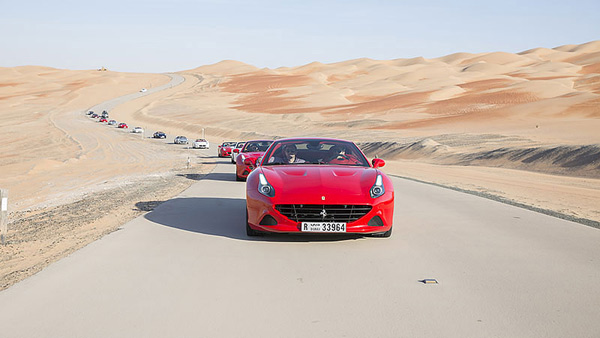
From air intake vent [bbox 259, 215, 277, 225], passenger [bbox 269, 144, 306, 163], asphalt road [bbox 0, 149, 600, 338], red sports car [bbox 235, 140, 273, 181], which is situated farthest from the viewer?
red sports car [bbox 235, 140, 273, 181]

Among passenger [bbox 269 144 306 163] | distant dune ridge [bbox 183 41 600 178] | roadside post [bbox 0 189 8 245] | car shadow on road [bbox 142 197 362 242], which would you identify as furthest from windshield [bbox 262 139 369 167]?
distant dune ridge [bbox 183 41 600 178]

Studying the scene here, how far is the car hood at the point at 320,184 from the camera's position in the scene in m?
8.12

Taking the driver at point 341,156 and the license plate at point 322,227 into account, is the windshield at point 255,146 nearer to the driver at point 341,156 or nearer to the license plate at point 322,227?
the driver at point 341,156

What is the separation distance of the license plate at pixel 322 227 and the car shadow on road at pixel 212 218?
479mm

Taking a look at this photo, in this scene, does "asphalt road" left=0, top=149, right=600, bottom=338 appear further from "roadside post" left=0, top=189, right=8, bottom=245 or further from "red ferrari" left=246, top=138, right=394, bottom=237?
"roadside post" left=0, top=189, right=8, bottom=245

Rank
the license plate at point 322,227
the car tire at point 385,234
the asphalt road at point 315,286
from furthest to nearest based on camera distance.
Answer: the car tire at point 385,234
the license plate at point 322,227
the asphalt road at point 315,286

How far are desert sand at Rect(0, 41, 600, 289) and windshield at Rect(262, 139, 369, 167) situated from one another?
2889 millimetres

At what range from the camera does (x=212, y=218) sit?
10766 millimetres

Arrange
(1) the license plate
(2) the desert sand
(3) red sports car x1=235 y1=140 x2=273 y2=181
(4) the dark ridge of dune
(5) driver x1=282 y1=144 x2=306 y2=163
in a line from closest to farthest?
(1) the license plate
(5) driver x1=282 y1=144 x2=306 y2=163
(2) the desert sand
(3) red sports car x1=235 y1=140 x2=273 y2=181
(4) the dark ridge of dune

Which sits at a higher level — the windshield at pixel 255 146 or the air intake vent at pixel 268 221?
the windshield at pixel 255 146

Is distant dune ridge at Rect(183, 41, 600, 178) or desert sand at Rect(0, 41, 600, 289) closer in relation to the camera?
desert sand at Rect(0, 41, 600, 289)

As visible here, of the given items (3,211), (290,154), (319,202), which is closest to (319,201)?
(319,202)

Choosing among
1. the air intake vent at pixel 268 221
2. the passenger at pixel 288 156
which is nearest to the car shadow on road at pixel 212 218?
the air intake vent at pixel 268 221

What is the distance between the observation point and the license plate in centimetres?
812
